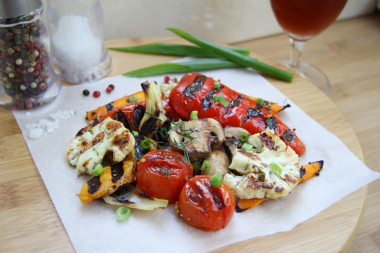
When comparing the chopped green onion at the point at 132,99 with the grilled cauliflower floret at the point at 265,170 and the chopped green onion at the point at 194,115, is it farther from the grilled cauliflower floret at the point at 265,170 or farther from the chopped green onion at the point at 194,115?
the grilled cauliflower floret at the point at 265,170

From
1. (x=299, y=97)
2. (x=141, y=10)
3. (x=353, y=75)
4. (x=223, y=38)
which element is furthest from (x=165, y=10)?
(x=353, y=75)

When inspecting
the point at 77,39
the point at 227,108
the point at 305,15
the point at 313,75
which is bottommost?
the point at 313,75

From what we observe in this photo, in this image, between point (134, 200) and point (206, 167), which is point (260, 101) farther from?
point (134, 200)

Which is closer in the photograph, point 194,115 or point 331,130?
point 194,115

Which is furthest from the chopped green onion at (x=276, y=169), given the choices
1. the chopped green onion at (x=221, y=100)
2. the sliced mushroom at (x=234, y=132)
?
the chopped green onion at (x=221, y=100)

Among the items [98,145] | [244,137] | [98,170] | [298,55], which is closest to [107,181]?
[98,170]
